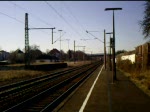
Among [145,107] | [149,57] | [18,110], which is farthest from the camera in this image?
[149,57]

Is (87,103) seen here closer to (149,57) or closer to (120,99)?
(120,99)

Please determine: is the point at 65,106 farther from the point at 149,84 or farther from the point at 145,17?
the point at 145,17

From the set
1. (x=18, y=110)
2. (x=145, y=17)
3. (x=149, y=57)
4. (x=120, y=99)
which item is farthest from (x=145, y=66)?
(x=18, y=110)

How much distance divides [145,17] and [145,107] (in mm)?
27001

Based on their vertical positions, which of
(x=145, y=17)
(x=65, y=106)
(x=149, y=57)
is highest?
(x=145, y=17)

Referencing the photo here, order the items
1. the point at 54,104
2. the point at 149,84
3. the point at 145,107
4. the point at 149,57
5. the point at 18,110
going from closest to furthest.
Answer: the point at 18,110 → the point at 145,107 → the point at 54,104 → the point at 149,84 → the point at 149,57

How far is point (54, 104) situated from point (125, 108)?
3.40m

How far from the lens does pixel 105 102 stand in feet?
54.3

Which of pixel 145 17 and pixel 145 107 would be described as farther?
pixel 145 17

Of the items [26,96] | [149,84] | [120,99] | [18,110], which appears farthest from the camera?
[149,84]

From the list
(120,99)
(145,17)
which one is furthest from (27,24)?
(120,99)

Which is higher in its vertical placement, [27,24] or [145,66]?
[27,24]

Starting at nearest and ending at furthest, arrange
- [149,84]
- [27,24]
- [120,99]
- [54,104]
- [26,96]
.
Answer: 1. [54,104]
2. [120,99]
3. [26,96]
4. [149,84]
5. [27,24]

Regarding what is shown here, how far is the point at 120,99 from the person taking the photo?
1767cm
